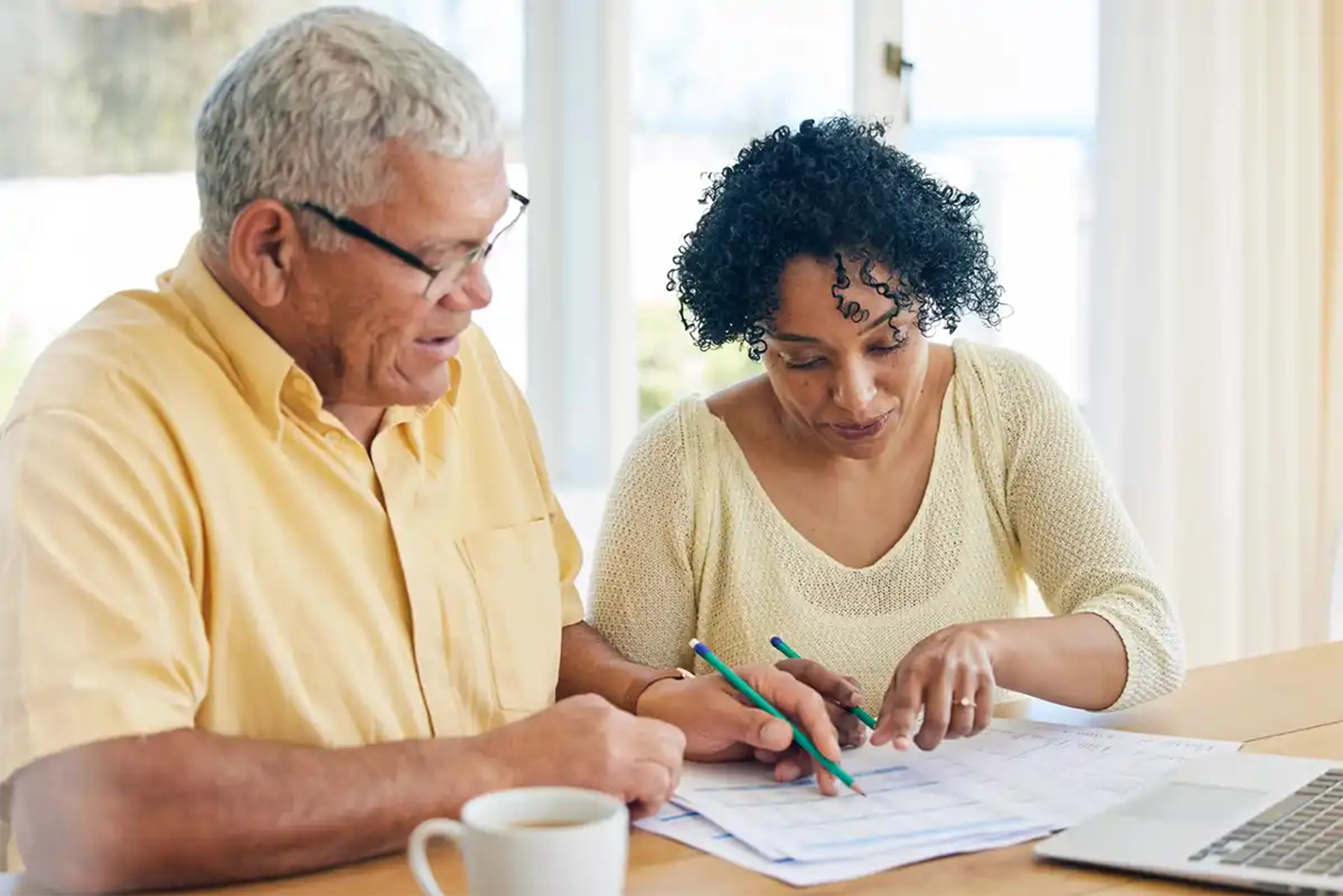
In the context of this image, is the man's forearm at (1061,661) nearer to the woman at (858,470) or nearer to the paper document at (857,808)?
the woman at (858,470)

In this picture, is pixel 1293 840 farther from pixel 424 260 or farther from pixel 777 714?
pixel 424 260

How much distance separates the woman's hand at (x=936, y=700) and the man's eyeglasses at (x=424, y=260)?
519 mm

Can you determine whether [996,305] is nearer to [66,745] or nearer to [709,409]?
[709,409]

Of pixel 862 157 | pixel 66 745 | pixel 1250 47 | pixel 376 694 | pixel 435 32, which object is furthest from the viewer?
pixel 1250 47

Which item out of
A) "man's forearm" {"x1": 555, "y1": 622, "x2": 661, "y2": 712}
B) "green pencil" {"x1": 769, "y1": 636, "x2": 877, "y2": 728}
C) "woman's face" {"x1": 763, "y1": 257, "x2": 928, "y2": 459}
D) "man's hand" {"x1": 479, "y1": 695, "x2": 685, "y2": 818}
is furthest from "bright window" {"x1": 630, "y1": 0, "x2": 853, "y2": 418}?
"man's hand" {"x1": 479, "y1": 695, "x2": 685, "y2": 818}

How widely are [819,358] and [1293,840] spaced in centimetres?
74

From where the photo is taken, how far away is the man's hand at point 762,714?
4.46 ft

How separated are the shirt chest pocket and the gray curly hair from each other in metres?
0.34

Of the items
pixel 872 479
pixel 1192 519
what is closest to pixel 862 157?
pixel 872 479

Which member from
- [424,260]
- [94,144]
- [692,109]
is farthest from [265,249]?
[692,109]

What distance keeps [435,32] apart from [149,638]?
5.72ft

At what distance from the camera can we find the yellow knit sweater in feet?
5.96

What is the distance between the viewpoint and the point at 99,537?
3.79 ft

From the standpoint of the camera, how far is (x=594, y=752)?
123cm
